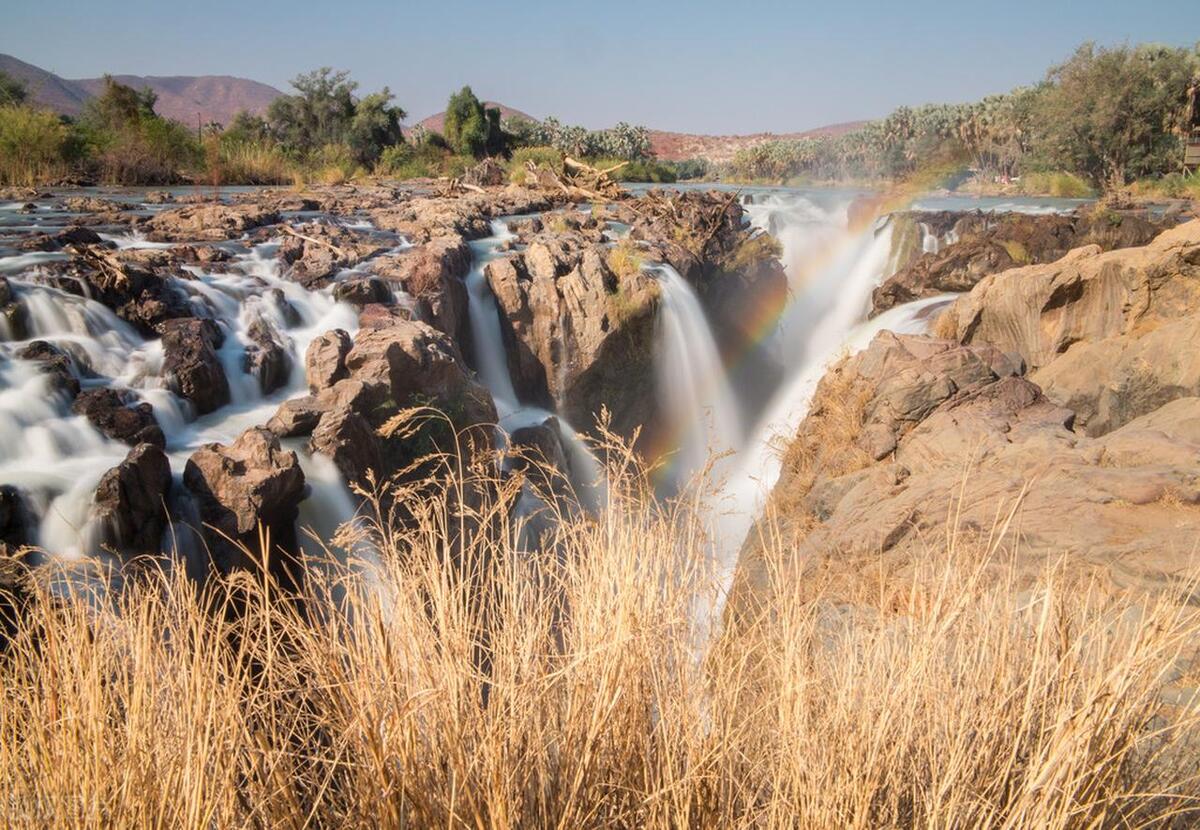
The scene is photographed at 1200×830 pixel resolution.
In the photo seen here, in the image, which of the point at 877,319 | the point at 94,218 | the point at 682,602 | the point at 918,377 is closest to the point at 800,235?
the point at 877,319

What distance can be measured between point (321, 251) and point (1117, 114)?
85.0 ft

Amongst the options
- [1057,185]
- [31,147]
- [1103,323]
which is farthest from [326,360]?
[1057,185]

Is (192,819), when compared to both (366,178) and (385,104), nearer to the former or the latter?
(366,178)

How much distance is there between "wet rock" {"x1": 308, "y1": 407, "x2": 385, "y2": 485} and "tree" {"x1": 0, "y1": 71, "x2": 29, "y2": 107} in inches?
1020

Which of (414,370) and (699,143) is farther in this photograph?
(699,143)

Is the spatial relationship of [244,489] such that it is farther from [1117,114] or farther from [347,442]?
[1117,114]

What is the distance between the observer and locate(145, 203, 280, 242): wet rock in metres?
11.6

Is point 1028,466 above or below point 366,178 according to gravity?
below

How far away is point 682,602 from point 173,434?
6345 mm

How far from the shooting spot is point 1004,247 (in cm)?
1473

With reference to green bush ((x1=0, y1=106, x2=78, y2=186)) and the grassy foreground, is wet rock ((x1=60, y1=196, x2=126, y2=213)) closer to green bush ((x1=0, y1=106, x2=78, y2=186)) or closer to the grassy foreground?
green bush ((x1=0, y1=106, x2=78, y2=186))

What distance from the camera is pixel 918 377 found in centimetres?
736

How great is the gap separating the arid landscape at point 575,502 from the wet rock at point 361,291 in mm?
191

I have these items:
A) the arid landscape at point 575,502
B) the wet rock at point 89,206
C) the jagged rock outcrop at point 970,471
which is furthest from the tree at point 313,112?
the jagged rock outcrop at point 970,471
